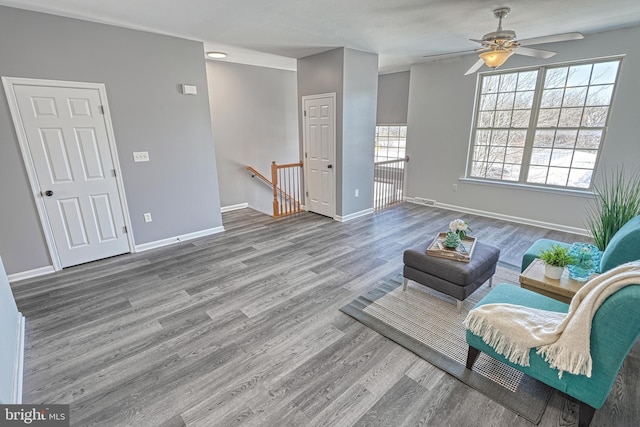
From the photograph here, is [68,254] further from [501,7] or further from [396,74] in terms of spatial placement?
[396,74]

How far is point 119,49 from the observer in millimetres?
3438

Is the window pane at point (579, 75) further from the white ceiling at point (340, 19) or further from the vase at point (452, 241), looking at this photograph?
the vase at point (452, 241)

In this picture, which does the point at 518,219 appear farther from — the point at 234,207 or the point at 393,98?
the point at 234,207

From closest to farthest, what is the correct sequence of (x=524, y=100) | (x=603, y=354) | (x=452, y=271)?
(x=603, y=354) < (x=452, y=271) < (x=524, y=100)

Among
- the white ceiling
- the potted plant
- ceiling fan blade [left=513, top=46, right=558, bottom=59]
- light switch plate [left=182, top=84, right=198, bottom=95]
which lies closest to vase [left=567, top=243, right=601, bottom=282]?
the potted plant

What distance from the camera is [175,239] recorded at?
169 inches

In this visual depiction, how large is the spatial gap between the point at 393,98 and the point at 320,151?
2900 mm

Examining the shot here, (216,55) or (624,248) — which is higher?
(216,55)

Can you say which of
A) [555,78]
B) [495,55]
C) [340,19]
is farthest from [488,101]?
[340,19]

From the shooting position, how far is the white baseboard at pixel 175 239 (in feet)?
13.3

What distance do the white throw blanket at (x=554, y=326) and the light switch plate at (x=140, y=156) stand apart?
13.4ft

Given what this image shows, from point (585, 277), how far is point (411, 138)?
14.7ft

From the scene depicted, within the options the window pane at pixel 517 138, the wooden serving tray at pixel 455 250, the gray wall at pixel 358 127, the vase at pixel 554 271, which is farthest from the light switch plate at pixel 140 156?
the window pane at pixel 517 138

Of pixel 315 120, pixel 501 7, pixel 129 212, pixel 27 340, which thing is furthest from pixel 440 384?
pixel 315 120
